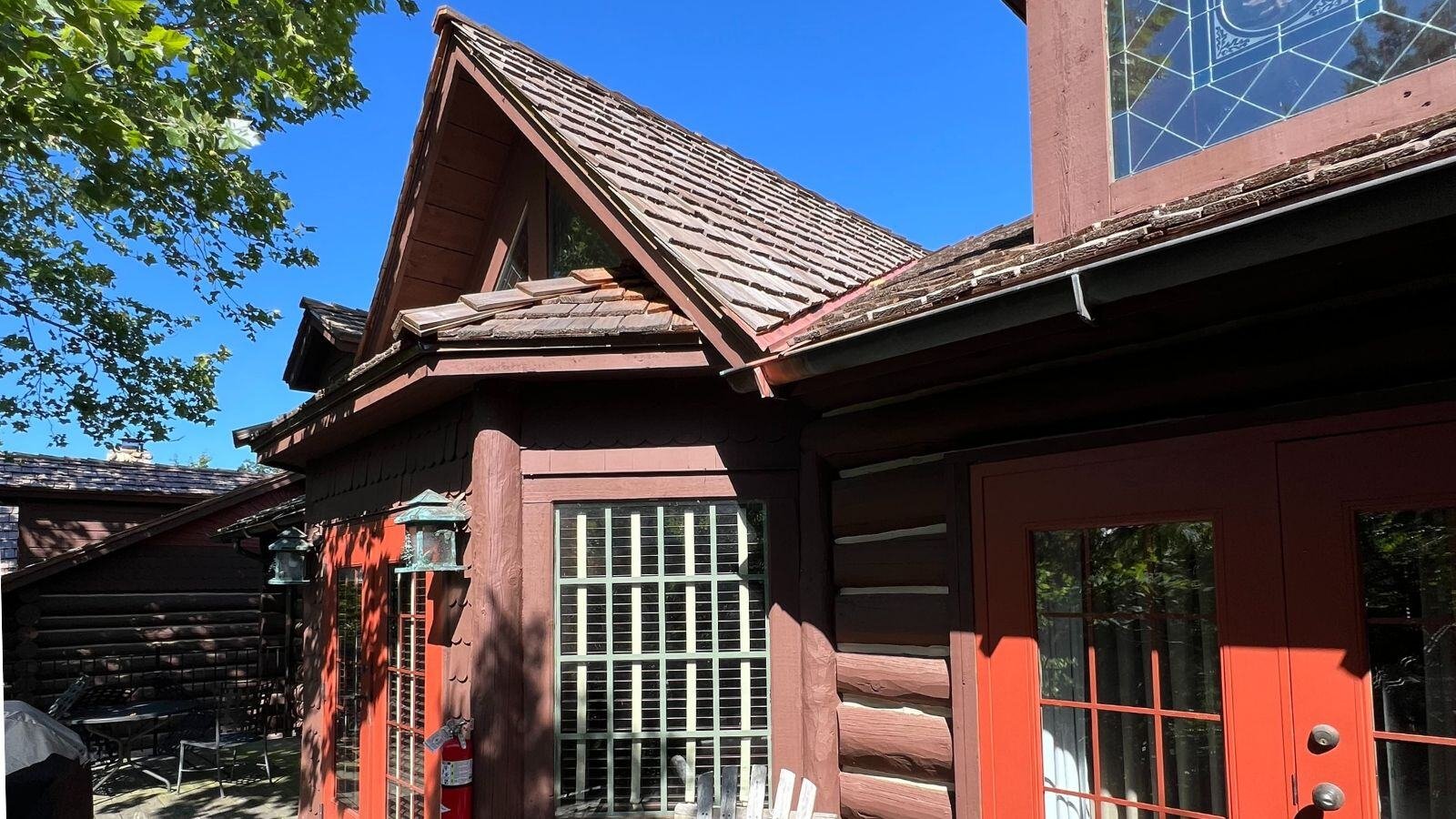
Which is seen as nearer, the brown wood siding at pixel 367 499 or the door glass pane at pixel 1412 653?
the door glass pane at pixel 1412 653

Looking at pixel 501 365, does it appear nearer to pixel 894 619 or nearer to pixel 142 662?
pixel 894 619

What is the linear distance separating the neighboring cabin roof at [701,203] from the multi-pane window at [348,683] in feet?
10.6

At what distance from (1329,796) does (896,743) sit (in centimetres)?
172

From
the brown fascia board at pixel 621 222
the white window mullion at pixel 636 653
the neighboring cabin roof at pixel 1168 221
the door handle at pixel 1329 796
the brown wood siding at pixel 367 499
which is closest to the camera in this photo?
the neighboring cabin roof at pixel 1168 221

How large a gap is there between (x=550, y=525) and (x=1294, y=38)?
3708 mm

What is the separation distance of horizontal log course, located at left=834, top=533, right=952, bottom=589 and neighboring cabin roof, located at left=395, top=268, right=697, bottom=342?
4.14 ft

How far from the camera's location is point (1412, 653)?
2.82 metres

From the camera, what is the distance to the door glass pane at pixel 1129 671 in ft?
10.8

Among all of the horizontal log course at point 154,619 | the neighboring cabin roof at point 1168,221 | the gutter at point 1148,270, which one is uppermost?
the neighboring cabin roof at point 1168,221

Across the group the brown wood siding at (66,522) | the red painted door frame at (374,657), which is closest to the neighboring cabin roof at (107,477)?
the brown wood siding at (66,522)

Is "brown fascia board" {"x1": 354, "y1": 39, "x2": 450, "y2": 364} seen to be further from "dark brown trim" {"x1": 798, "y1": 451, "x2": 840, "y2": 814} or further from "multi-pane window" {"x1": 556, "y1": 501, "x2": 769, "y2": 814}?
"dark brown trim" {"x1": 798, "y1": 451, "x2": 840, "y2": 814}

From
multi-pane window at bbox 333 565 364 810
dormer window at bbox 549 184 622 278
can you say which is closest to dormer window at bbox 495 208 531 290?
dormer window at bbox 549 184 622 278

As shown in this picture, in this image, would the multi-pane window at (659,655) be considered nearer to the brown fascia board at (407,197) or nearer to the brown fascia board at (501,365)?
the brown fascia board at (501,365)

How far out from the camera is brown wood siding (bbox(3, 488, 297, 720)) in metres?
13.2
